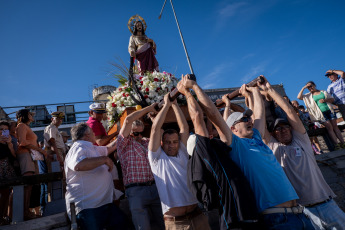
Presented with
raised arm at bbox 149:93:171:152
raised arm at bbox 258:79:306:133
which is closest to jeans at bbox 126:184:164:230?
raised arm at bbox 149:93:171:152

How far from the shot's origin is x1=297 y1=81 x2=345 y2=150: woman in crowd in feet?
18.6

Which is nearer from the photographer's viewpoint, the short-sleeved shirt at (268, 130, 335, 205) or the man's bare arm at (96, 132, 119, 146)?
the short-sleeved shirt at (268, 130, 335, 205)

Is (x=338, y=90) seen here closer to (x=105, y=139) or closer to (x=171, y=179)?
(x=171, y=179)

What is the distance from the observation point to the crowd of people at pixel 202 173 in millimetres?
2119

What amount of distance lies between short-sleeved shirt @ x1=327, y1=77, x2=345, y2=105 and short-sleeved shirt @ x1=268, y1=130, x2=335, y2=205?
3592 mm

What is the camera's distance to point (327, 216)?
2777mm

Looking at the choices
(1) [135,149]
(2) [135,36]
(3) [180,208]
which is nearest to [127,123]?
(1) [135,149]

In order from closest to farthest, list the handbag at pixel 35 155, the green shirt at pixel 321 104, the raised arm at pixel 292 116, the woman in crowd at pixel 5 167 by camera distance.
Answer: the raised arm at pixel 292 116
the woman in crowd at pixel 5 167
the handbag at pixel 35 155
the green shirt at pixel 321 104

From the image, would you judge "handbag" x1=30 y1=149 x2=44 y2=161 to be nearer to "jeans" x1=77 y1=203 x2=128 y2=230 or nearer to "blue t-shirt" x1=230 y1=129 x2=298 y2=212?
"jeans" x1=77 y1=203 x2=128 y2=230

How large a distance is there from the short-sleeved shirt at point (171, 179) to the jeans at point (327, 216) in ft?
4.50

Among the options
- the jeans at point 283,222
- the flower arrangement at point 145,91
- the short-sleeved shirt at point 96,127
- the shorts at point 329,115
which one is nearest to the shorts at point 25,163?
the short-sleeved shirt at point 96,127

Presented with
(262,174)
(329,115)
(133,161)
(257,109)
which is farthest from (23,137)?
(329,115)

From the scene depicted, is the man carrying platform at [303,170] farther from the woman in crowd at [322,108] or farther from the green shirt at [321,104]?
the green shirt at [321,104]

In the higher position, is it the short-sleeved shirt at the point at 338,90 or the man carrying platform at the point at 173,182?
the short-sleeved shirt at the point at 338,90
